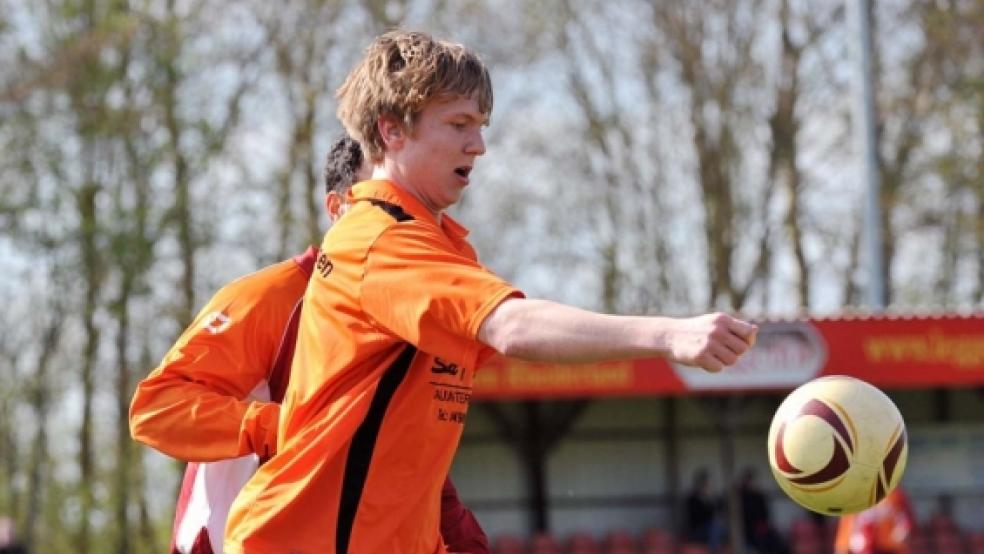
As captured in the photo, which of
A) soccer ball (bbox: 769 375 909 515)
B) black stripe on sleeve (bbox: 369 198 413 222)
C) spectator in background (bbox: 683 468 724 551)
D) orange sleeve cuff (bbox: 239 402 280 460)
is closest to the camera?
black stripe on sleeve (bbox: 369 198 413 222)

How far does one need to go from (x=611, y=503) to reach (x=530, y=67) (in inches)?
429

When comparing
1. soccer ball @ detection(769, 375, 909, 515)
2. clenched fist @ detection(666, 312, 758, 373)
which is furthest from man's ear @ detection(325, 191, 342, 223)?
clenched fist @ detection(666, 312, 758, 373)

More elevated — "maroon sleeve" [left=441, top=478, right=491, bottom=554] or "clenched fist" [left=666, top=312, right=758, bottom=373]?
"clenched fist" [left=666, top=312, right=758, bottom=373]

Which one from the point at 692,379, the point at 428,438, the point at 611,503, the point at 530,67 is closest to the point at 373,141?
the point at 428,438

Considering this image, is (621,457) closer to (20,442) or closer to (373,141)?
(20,442)

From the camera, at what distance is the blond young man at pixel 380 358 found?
13.5 ft

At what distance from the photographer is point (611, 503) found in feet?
74.3

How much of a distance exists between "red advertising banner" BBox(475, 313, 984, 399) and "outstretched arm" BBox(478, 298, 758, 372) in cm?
1547

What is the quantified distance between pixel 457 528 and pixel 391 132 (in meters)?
1.61

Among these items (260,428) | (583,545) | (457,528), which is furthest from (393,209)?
(583,545)

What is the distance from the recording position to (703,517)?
68.9ft

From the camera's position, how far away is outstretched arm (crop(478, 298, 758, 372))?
3.44 m

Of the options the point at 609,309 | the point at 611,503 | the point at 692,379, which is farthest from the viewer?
the point at 609,309

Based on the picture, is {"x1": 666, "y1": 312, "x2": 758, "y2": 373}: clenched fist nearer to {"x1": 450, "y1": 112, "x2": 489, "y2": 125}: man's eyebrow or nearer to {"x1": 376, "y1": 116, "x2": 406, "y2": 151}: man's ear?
{"x1": 450, "y1": 112, "x2": 489, "y2": 125}: man's eyebrow
